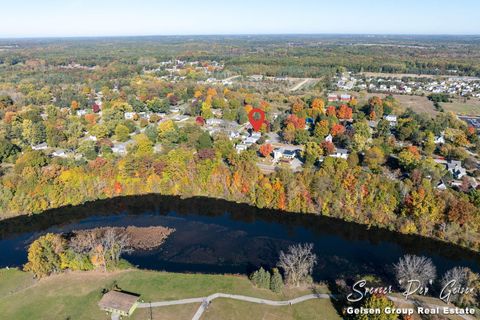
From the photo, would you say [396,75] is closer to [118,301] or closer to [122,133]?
[122,133]

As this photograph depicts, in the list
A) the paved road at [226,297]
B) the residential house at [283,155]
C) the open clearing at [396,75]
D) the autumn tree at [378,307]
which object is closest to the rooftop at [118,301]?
the paved road at [226,297]

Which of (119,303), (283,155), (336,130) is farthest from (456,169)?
(119,303)

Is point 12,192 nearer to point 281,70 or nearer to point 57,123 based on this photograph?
point 57,123

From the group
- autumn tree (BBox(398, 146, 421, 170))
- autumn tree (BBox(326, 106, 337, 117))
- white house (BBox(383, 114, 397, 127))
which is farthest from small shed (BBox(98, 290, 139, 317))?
white house (BBox(383, 114, 397, 127))

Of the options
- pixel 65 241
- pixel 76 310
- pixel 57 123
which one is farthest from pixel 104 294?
pixel 57 123

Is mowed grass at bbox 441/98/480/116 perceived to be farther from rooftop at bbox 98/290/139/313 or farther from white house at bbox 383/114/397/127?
rooftop at bbox 98/290/139/313
